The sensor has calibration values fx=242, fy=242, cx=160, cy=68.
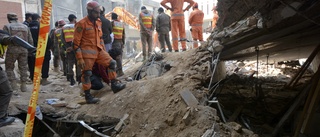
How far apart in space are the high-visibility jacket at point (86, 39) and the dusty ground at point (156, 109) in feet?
3.36

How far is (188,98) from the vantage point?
3.76m

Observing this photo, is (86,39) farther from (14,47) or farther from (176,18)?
(176,18)

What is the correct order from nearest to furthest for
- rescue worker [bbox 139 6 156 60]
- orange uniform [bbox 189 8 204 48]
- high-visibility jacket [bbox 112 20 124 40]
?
1. high-visibility jacket [bbox 112 20 124 40]
2. rescue worker [bbox 139 6 156 60]
3. orange uniform [bbox 189 8 204 48]

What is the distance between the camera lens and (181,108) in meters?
3.68

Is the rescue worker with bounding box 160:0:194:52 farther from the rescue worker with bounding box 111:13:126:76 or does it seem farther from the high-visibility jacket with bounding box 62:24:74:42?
the high-visibility jacket with bounding box 62:24:74:42

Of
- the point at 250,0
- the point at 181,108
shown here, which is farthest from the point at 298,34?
the point at 181,108

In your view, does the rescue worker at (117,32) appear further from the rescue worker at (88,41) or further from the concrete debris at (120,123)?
the concrete debris at (120,123)

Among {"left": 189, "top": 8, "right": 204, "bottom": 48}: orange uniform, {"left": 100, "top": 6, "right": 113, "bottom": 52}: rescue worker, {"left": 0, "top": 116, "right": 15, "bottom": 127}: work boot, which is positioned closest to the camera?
{"left": 0, "top": 116, "right": 15, "bottom": 127}: work boot

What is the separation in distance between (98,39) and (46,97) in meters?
2.10

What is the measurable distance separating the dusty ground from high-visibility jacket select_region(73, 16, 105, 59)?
102 cm

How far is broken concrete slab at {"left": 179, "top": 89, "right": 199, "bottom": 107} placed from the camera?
11.9 feet

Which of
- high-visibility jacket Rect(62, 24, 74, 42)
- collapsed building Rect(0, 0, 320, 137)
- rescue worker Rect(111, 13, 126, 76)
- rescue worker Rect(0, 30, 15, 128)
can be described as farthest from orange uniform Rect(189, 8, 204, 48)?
rescue worker Rect(0, 30, 15, 128)

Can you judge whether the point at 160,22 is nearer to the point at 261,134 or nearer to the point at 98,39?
the point at 98,39

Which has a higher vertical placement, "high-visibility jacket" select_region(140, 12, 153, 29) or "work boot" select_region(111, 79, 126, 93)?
"high-visibility jacket" select_region(140, 12, 153, 29)
